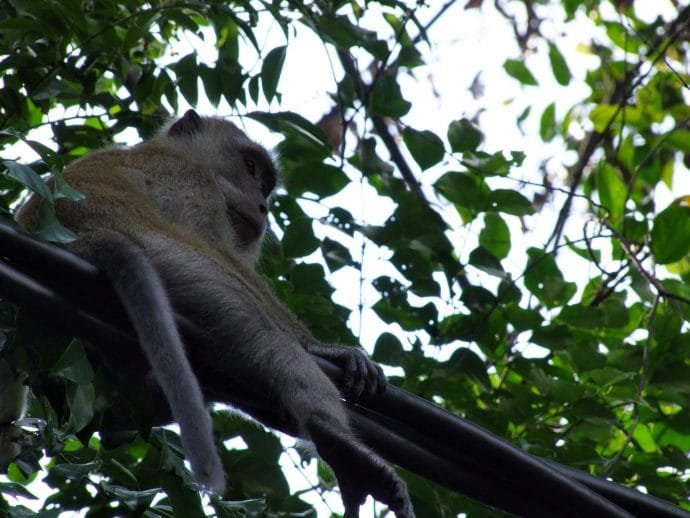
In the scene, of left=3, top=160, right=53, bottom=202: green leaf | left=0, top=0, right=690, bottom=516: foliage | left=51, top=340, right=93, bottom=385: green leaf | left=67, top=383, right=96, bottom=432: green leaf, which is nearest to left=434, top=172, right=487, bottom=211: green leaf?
left=0, top=0, right=690, bottom=516: foliage

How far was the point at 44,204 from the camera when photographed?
305 centimetres

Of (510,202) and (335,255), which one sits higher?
(510,202)

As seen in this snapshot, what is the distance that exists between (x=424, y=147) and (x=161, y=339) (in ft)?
7.83

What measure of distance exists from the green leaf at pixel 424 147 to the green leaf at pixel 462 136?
5.1 inches

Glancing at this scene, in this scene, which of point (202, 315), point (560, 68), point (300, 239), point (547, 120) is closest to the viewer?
point (202, 315)

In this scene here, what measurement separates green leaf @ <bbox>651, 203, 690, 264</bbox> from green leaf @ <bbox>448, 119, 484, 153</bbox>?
3.47 ft

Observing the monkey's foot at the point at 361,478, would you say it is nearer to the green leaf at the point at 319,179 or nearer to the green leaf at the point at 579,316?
the green leaf at the point at 319,179

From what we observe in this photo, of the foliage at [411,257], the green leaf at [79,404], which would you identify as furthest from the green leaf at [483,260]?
the green leaf at [79,404]

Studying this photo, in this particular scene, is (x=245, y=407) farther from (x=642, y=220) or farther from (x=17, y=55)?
(x=642, y=220)

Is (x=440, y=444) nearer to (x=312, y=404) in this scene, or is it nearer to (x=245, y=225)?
(x=312, y=404)

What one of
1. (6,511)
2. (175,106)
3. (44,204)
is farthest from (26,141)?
(175,106)

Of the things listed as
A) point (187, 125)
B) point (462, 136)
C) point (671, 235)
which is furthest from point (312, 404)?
point (187, 125)

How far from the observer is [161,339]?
3.33m

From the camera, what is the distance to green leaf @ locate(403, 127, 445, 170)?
529 cm
